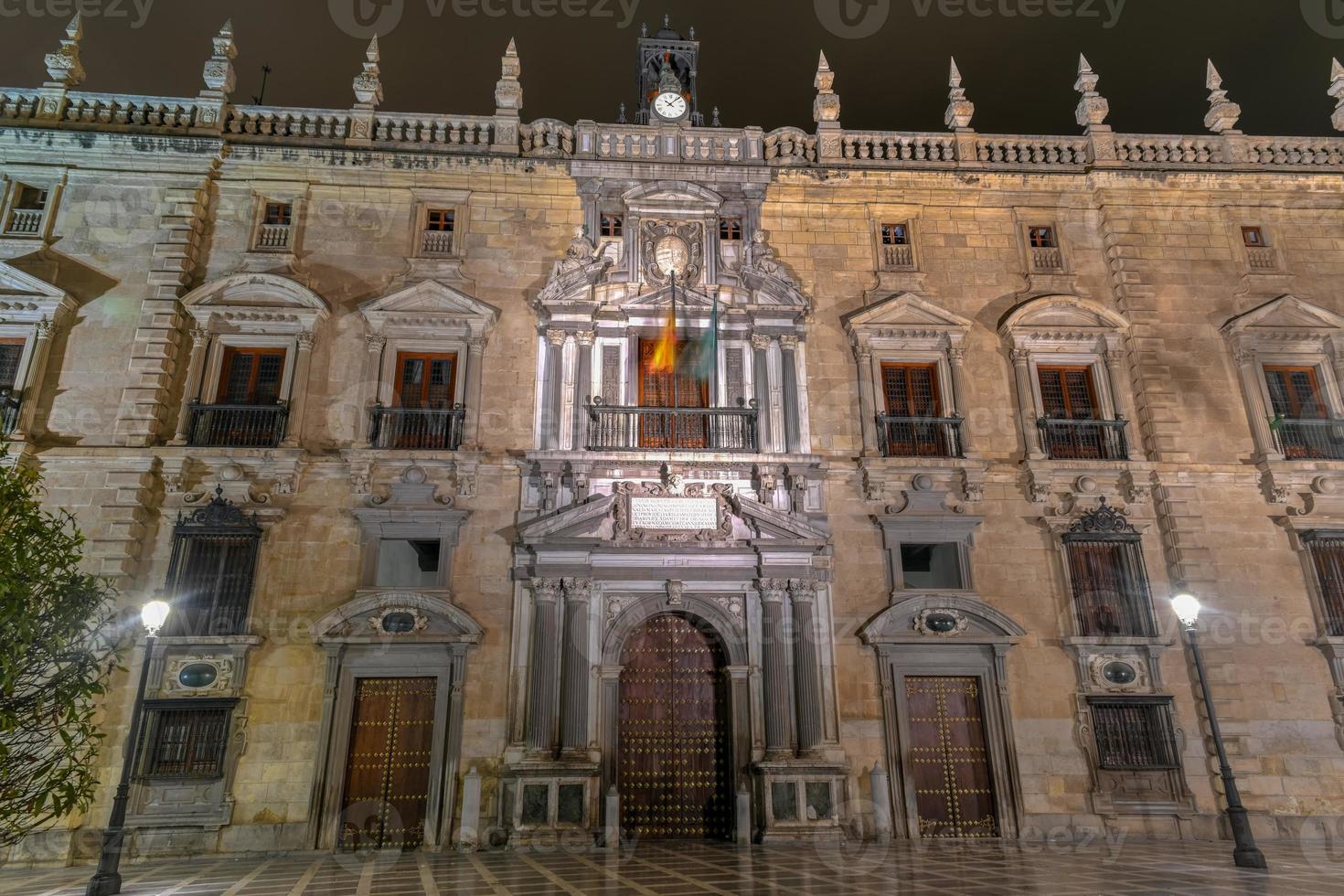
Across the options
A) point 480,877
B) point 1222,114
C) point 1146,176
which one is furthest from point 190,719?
point 1222,114

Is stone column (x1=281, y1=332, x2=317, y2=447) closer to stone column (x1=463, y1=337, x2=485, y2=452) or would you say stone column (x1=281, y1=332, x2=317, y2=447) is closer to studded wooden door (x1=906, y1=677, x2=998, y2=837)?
stone column (x1=463, y1=337, x2=485, y2=452)

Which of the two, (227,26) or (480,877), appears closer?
(480,877)

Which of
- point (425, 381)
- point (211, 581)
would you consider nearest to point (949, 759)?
point (425, 381)

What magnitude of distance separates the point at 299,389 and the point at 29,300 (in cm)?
520

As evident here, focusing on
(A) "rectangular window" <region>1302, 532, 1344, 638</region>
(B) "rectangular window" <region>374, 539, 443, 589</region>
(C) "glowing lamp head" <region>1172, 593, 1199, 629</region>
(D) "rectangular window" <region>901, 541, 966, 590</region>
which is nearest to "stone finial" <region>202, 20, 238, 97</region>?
(B) "rectangular window" <region>374, 539, 443, 589</region>

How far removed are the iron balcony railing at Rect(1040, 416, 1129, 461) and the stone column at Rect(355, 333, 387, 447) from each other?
12.9 meters

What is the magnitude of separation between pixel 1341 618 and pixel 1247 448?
11.3 feet

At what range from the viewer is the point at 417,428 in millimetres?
15609

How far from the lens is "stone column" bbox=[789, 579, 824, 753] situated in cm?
1402

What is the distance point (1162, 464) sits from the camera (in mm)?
15820

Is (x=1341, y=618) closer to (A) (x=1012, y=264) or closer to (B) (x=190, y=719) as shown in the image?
(A) (x=1012, y=264)

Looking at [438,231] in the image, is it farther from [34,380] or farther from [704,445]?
[34,380]

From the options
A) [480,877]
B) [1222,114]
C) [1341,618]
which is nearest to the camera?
[480,877]

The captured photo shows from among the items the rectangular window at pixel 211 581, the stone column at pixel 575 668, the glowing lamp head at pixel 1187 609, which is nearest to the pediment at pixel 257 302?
the rectangular window at pixel 211 581
